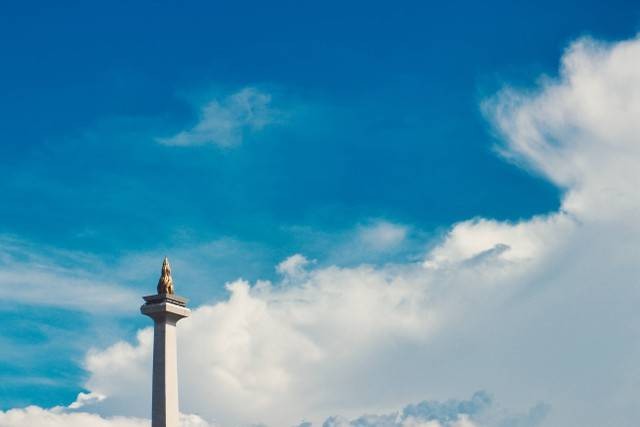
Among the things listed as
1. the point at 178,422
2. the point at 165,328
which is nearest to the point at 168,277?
the point at 165,328

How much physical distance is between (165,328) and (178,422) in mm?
6758

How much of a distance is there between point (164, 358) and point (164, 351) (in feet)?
1.60

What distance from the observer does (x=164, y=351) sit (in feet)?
292

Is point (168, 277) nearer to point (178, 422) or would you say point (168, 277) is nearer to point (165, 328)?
point (165, 328)

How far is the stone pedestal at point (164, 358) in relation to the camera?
290 ft

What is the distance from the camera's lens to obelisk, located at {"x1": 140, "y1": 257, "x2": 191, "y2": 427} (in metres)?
88.5

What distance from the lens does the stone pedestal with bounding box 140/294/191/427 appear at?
290 ft

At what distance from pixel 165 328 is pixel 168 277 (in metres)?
3.80

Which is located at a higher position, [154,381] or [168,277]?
[168,277]

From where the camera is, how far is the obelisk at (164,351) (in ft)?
290

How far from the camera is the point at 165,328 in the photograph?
8925cm

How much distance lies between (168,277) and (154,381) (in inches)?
293

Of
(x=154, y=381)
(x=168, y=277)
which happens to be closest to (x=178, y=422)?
(x=154, y=381)

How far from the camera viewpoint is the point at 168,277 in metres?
90.7
